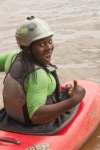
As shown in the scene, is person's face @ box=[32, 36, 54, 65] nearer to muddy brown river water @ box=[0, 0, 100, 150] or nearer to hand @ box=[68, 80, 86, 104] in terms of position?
hand @ box=[68, 80, 86, 104]

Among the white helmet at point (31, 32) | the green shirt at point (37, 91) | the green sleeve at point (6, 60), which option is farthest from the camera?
the green sleeve at point (6, 60)

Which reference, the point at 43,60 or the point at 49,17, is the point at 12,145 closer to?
the point at 43,60

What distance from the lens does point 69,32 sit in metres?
8.07

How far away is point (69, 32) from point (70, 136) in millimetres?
4953

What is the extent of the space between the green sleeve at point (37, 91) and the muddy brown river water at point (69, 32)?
0.95 meters

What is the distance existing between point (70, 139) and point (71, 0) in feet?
30.6

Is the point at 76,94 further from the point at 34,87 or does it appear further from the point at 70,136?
the point at 70,136

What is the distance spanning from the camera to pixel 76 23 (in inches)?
350

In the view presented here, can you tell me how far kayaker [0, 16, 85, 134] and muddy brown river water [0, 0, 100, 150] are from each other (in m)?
0.76

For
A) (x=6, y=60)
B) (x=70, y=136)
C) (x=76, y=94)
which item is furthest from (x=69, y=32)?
(x=76, y=94)

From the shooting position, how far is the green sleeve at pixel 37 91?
9.79 feet

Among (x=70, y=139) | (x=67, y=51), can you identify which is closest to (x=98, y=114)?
(x=70, y=139)

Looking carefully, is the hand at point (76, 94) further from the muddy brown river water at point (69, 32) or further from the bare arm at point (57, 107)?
the muddy brown river water at point (69, 32)

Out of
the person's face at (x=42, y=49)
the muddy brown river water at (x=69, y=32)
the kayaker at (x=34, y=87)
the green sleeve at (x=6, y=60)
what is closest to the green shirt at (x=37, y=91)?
the kayaker at (x=34, y=87)
